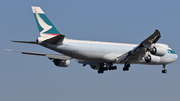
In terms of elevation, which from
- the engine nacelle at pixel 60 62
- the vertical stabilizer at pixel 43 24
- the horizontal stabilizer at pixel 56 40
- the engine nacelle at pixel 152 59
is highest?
the vertical stabilizer at pixel 43 24

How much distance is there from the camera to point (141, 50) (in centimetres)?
3788

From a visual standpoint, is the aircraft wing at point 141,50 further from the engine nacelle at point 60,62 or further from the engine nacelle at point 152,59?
the engine nacelle at point 60,62

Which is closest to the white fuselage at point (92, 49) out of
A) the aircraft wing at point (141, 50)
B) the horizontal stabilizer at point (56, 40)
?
the horizontal stabilizer at point (56, 40)

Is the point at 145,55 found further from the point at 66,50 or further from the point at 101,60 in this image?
the point at 66,50

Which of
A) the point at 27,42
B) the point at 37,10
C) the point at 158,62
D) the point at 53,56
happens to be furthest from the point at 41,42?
the point at 158,62

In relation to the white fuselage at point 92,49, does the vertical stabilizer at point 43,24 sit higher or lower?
higher

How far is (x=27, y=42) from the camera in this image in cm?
3422

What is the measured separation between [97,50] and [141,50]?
5.01 meters

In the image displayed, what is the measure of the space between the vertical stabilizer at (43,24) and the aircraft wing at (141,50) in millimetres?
8624

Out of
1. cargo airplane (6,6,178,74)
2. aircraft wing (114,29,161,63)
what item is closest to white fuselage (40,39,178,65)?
cargo airplane (6,6,178,74)

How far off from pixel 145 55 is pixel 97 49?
6.18 meters

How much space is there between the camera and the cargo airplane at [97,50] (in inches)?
1386

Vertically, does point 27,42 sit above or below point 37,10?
below

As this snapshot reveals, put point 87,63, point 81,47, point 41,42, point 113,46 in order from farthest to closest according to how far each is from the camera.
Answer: point 87,63
point 113,46
point 81,47
point 41,42
